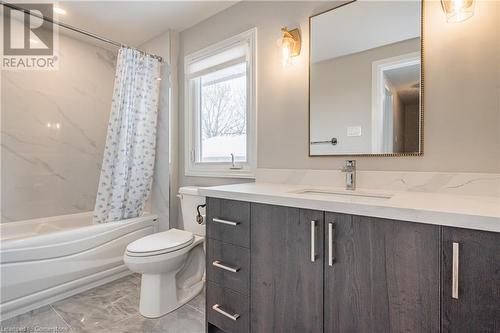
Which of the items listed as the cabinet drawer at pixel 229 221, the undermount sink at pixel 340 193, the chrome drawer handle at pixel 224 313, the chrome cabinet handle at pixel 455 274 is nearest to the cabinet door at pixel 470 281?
the chrome cabinet handle at pixel 455 274

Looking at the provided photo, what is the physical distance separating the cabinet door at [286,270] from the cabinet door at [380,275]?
0.17 ft

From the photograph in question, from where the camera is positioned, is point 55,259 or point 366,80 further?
point 55,259

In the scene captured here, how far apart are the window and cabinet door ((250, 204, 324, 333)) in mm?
819

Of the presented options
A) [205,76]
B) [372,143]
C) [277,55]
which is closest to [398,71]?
[372,143]

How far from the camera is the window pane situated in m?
2.16

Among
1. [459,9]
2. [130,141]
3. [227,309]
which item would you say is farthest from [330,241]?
[130,141]

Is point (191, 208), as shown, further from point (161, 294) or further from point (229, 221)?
point (229, 221)

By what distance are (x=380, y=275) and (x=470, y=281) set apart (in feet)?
0.80

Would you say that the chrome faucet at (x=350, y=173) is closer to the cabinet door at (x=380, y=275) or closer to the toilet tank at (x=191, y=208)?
the cabinet door at (x=380, y=275)

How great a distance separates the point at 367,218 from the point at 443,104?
0.76 metres

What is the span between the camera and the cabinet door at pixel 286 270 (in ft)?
3.40

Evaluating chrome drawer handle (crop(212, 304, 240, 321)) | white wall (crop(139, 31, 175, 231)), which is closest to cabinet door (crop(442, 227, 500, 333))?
chrome drawer handle (crop(212, 304, 240, 321))

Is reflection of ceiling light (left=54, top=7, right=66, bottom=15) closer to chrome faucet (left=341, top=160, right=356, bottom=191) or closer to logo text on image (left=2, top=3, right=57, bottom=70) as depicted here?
logo text on image (left=2, top=3, right=57, bottom=70)

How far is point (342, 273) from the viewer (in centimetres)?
97
